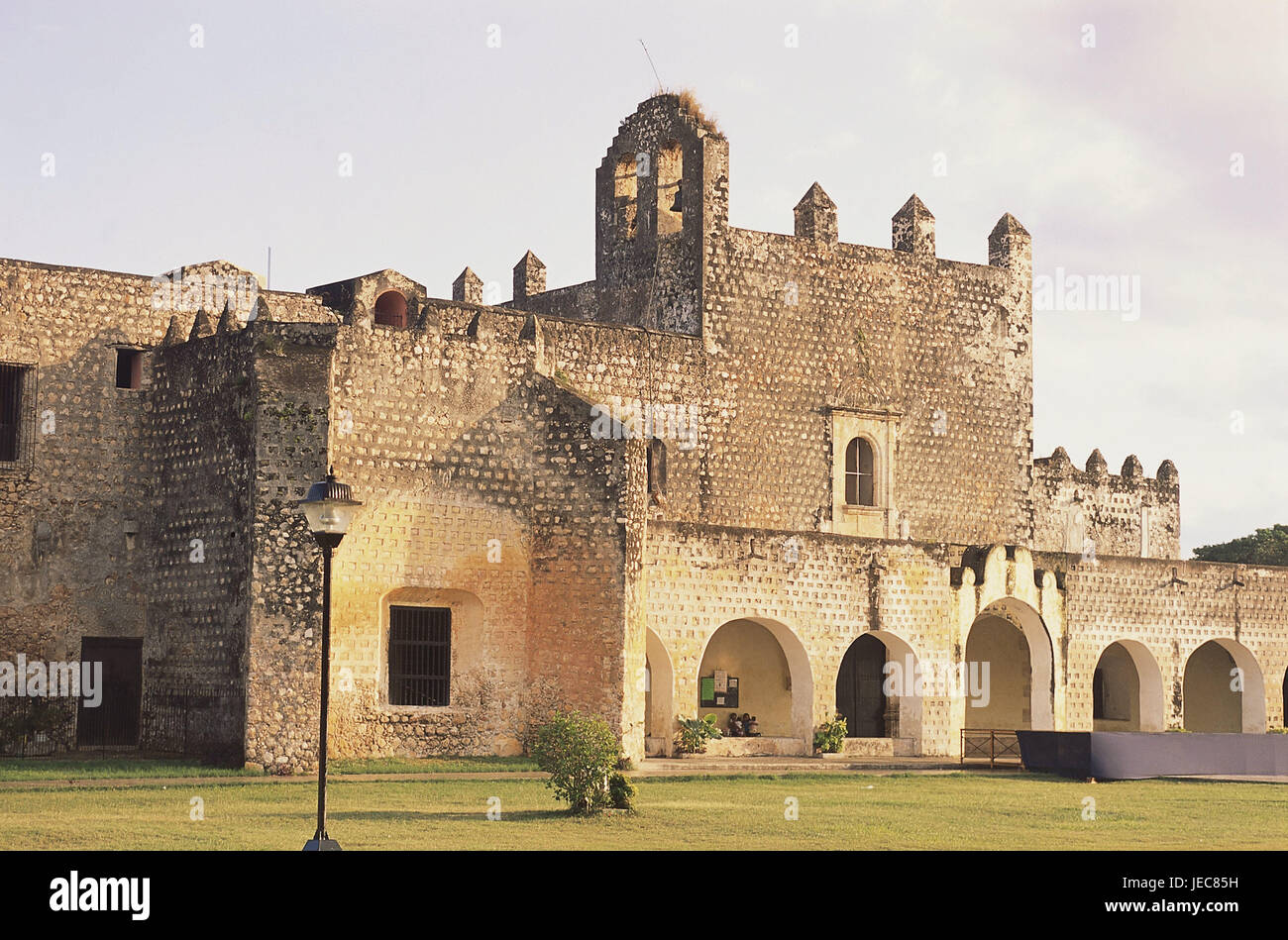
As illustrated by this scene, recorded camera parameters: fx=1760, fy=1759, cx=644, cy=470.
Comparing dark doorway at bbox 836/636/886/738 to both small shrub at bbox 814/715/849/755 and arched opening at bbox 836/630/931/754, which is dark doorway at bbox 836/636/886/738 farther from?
small shrub at bbox 814/715/849/755

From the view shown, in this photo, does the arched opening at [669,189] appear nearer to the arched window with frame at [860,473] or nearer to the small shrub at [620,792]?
the arched window with frame at [860,473]

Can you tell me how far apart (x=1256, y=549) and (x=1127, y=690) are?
66.2ft

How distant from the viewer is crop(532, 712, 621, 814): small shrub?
62.4 feet

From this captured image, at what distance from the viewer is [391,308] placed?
→ 1144 inches

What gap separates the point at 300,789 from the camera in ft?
70.9

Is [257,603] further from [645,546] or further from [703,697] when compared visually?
[703,697]

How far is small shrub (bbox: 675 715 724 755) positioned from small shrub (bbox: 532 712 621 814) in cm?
807

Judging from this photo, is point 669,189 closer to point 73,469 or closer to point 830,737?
point 830,737

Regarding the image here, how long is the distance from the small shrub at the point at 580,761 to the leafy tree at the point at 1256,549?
120 ft

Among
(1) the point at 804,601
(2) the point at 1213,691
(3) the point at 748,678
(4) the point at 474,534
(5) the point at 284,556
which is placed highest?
(4) the point at 474,534

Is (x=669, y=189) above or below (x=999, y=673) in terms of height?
above

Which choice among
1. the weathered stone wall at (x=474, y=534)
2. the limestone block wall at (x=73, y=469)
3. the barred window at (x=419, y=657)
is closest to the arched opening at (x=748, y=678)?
the weathered stone wall at (x=474, y=534)

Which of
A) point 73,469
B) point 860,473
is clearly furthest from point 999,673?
point 73,469
